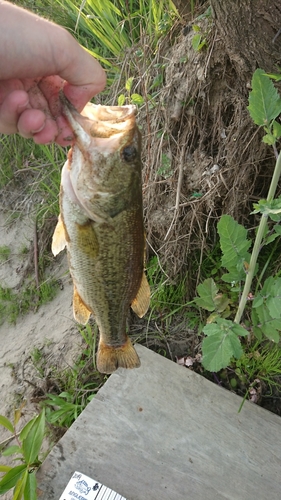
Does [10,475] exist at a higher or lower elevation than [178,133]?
lower

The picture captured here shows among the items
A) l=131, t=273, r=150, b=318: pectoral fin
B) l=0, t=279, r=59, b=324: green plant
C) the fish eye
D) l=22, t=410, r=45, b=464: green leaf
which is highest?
the fish eye

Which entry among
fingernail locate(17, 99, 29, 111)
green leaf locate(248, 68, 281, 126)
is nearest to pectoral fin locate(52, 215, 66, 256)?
fingernail locate(17, 99, 29, 111)

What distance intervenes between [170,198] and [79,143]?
133 centimetres

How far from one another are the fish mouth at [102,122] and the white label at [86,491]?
72.1 inches

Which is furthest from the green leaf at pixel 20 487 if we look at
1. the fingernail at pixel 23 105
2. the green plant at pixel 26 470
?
the fingernail at pixel 23 105

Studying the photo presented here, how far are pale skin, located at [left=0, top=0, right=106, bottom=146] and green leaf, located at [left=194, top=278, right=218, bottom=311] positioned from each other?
107 cm

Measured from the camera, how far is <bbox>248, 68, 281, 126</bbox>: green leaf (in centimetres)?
154

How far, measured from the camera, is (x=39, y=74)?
154 centimetres

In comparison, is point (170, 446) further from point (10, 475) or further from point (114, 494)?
point (10, 475)

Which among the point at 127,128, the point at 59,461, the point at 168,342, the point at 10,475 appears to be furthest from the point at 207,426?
the point at 127,128

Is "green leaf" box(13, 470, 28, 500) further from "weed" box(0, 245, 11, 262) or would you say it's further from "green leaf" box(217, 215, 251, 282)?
"weed" box(0, 245, 11, 262)

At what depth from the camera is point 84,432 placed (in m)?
2.43

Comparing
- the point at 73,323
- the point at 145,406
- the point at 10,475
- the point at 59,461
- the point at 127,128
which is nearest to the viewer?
the point at 127,128

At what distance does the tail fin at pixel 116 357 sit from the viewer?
2.14m
